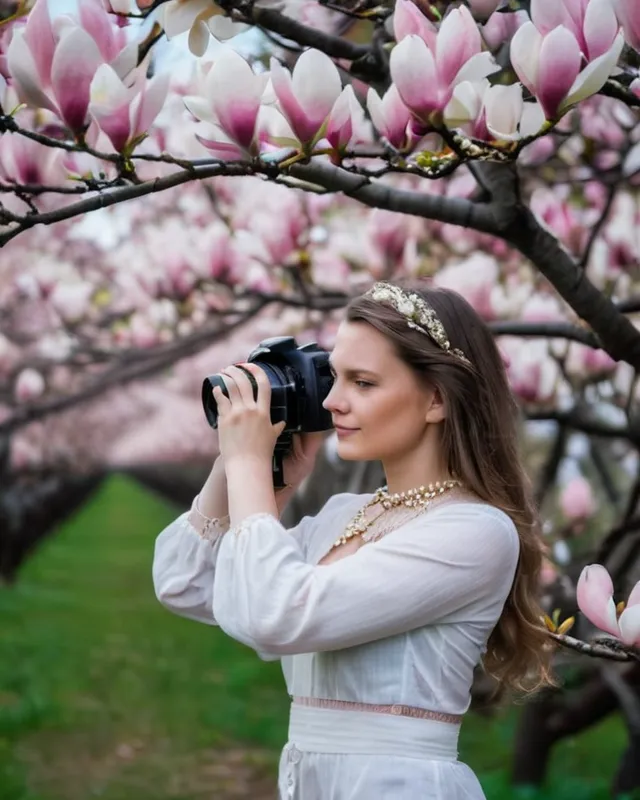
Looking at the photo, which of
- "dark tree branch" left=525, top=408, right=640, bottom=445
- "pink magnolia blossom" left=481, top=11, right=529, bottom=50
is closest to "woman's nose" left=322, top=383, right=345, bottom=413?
"pink magnolia blossom" left=481, top=11, right=529, bottom=50

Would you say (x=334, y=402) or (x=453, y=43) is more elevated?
(x=453, y=43)

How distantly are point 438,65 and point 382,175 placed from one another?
0.64 ft

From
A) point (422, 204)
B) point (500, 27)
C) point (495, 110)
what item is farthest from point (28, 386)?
point (495, 110)

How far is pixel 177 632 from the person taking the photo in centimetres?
790

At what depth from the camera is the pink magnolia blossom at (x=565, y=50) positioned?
3.83ft

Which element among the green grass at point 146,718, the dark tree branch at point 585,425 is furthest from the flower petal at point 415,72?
the green grass at point 146,718

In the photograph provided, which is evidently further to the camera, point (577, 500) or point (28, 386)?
point (28, 386)

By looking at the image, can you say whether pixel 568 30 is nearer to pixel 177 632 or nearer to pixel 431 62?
pixel 431 62

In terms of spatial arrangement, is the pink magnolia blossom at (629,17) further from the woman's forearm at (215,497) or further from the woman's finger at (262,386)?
the woman's forearm at (215,497)

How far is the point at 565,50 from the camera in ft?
3.83

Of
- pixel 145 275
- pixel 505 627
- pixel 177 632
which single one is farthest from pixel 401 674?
pixel 177 632

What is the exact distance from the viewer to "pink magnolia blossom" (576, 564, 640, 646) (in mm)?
1350

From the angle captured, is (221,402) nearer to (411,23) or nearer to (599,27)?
(411,23)

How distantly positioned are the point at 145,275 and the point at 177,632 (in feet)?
15.6
